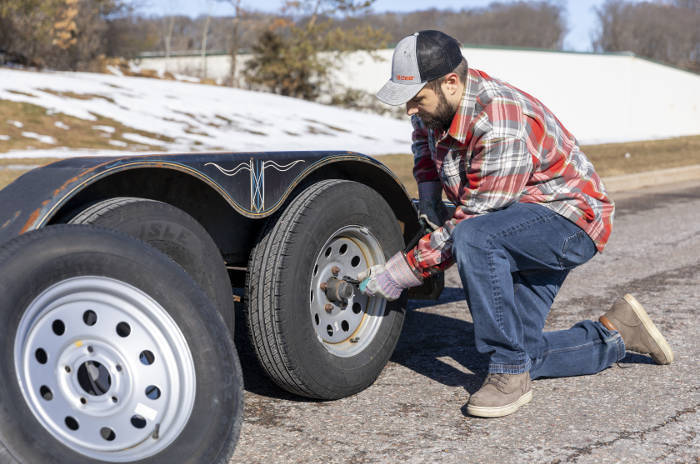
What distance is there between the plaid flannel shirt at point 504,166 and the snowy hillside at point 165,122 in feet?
28.0

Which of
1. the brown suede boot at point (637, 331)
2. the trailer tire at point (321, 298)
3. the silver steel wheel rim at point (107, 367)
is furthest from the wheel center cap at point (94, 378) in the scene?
the brown suede boot at point (637, 331)

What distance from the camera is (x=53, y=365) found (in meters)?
2.15

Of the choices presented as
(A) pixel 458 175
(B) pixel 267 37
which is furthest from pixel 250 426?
(B) pixel 267 37

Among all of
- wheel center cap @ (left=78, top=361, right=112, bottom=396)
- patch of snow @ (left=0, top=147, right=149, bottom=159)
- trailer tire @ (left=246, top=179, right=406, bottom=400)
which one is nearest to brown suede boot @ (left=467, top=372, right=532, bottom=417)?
trailer tire @ (left=246, top=179, right=406, bottom=400)

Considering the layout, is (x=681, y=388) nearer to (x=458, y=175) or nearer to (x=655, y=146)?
(x=458, y=175)

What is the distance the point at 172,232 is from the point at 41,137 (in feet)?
34.7

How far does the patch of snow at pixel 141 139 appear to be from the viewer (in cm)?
1277

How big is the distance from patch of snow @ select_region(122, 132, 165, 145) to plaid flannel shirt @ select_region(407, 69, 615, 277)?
33.4ft

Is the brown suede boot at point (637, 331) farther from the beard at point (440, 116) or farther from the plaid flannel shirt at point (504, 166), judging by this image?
the beard at point (440, 116)

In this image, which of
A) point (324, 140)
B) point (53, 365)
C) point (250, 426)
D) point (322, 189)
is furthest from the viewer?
point (324, 140)

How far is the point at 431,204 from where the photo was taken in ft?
11.4

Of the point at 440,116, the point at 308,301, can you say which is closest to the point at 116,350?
the point at 308,301

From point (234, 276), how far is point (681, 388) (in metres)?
1.97

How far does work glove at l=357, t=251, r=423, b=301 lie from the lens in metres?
3.19
